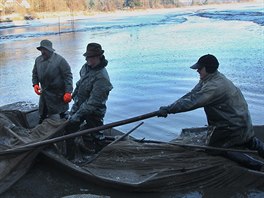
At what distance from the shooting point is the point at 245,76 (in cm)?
1500

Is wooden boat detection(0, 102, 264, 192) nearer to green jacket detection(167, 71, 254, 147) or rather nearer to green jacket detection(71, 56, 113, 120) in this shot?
green jacket detection(167, 71, 254, 147)

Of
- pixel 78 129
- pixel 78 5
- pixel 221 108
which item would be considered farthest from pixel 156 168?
pixel 78 5

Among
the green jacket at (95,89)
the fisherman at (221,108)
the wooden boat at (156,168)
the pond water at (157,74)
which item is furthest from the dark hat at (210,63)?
the pond water at (157,74)

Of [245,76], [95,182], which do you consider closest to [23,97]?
[245,76]

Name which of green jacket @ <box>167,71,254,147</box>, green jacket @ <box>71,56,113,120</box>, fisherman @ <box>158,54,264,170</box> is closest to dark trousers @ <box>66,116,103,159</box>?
green jacket @ <box>71,56,113,120</box>

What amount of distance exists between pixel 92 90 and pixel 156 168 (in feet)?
5.02

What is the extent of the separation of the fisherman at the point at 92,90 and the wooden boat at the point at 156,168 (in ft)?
1.48

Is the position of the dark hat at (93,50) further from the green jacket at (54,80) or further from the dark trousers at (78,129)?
the green jacket at (54,80)

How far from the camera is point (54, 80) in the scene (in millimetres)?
7809

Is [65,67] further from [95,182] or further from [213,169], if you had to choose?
[213,169]

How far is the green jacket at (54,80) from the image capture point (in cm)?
772

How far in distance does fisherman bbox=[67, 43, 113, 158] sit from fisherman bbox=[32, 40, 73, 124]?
1231 mm

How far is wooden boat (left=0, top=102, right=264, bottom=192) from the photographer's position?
5.55 m

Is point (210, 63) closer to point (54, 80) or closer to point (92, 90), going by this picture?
point (92, 90)
